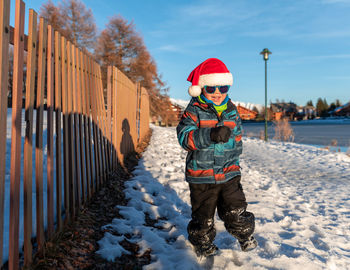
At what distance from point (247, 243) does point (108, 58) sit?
1005 inches

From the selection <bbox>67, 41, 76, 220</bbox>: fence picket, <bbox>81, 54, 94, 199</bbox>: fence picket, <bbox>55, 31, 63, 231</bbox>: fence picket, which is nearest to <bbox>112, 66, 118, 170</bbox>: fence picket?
<bbox>81, 54, 94, 199</bbox>: fence picket

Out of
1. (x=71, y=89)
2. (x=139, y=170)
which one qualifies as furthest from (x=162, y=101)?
(x=71, y=89)

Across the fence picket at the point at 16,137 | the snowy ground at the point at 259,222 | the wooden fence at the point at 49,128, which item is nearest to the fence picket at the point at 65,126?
the wooden fence at the point at 49,128

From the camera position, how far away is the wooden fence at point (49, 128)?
1835 millimetres

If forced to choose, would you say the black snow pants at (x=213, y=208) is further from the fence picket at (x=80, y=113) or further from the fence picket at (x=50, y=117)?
the fence picket at (x=80, y=113)

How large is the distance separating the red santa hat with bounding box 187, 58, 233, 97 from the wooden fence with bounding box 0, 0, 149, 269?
125 cm

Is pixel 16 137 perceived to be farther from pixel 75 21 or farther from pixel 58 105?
pixel 75 21

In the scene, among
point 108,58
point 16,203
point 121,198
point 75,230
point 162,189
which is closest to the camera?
point 16,203

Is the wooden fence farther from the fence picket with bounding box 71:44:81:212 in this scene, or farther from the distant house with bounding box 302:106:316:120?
the distant house with bounding box 302:106:316:120

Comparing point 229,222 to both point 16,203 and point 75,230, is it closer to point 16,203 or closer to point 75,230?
point 75,230

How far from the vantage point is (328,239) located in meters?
2.93

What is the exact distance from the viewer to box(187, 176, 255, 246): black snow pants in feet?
7.89

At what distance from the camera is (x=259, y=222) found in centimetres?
331

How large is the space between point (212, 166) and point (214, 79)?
766 mm
